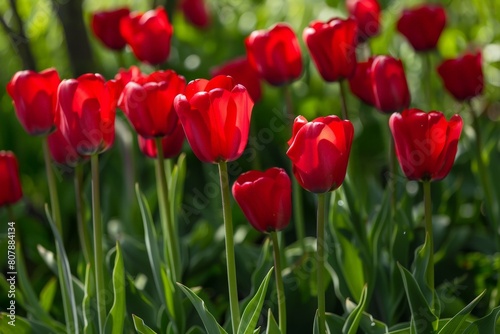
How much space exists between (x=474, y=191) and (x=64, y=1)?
139cm

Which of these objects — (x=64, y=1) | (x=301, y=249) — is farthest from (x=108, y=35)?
(x=301, y=249)

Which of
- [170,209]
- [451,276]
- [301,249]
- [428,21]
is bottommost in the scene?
[451,276]

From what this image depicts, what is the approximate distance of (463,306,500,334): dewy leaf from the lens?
1344 millimetres

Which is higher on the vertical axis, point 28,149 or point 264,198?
point 264,198

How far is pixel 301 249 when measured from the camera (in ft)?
6.08

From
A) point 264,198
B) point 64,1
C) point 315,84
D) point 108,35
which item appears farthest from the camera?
point 315,84

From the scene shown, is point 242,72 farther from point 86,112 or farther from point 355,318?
point 355,318

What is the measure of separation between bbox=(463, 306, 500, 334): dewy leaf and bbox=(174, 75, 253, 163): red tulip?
1.61 feet

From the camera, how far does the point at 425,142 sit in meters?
1.29

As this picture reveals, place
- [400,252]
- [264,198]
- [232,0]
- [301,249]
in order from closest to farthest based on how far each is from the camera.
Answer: [264,198] < [400,252] < [301,249] < [232,0]

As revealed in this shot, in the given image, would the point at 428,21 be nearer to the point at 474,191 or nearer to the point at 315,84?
the point at 474,191

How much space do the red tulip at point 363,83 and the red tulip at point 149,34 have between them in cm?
44

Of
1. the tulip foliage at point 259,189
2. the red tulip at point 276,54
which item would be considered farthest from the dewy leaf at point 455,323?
the red tulip at point 276,54

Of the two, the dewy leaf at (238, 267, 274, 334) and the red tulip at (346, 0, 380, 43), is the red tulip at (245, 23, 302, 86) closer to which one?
the red tulip at (346, 0, 380, 43)
